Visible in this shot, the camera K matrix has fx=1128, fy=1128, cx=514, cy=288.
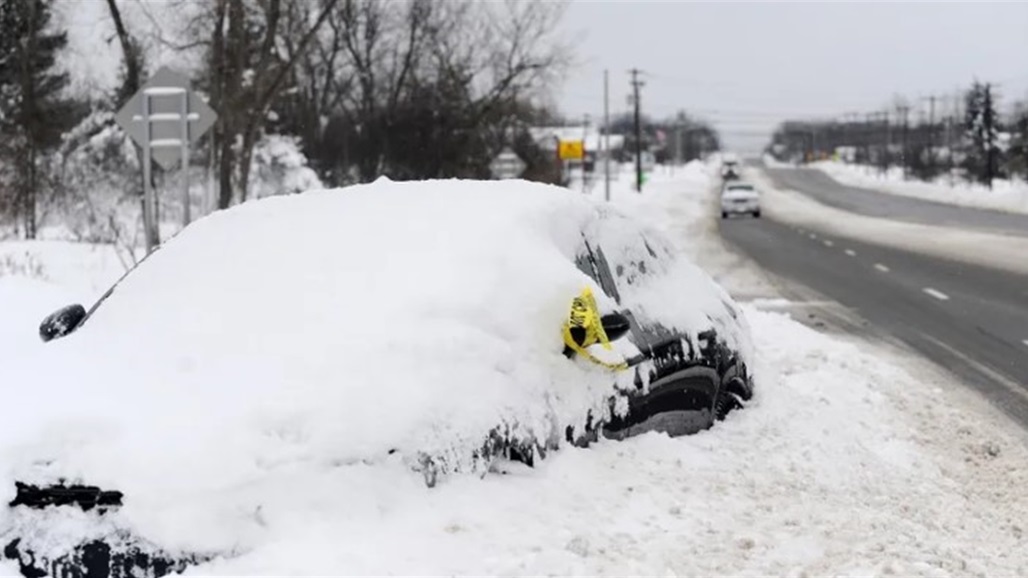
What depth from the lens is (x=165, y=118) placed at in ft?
40.2

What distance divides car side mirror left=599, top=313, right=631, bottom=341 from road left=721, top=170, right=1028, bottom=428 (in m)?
4.13

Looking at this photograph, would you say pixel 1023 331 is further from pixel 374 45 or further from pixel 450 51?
pixel 374 45

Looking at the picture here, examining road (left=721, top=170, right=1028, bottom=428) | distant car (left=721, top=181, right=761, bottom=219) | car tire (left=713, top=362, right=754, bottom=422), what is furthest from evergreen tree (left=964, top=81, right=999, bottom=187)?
car tire (left=713, top=362, right=754, bottom=422)

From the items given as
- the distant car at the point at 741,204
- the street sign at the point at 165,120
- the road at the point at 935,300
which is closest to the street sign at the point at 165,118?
the street sign at the point at 165,120

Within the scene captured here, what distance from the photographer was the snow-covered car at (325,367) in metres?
3.71

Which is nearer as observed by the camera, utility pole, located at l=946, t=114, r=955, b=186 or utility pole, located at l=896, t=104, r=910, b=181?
utility pole, located at l=946, t=114, r=955, b=186

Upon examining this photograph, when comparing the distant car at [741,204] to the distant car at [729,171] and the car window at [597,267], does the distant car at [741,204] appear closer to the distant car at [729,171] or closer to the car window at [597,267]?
the car window at [597,267]

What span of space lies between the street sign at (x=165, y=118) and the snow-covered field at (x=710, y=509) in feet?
24.1

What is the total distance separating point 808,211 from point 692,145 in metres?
143

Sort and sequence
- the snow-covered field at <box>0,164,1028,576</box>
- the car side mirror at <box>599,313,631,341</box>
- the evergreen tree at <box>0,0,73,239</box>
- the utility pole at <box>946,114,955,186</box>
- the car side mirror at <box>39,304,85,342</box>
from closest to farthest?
1. the snow-covered field at <box>0,164,1028,576</box>
2. the car side mirror at <box>599,313,631,341</box>
3. the car side mirror at <box>39,304,85,342</box>
4. the evergreen tree at <box>0,0,73,239</box>
5. the utility pole at <box>946,114,955,186</box>

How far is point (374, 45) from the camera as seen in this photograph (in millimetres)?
46875

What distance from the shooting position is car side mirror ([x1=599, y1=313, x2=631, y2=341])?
16.8 ft

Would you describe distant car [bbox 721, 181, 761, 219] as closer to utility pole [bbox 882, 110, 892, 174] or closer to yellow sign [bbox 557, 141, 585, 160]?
yellow sign [bbox 557, 141, 585, 160]

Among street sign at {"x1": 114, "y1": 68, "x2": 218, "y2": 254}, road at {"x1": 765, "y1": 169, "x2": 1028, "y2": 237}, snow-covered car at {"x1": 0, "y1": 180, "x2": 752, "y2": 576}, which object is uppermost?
street sign at {"x1": 114, "y1": 68, "x2": 218, "y2": 254}
